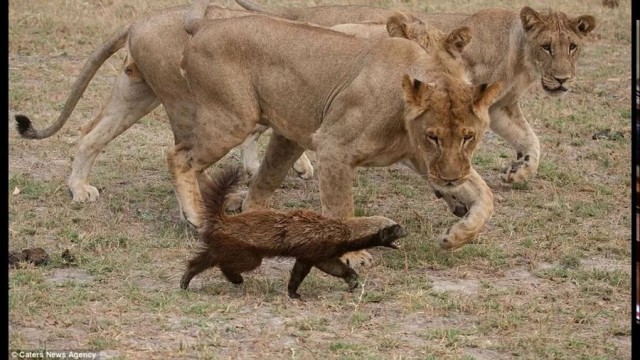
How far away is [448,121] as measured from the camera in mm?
6207

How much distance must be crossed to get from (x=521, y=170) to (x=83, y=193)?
285cm

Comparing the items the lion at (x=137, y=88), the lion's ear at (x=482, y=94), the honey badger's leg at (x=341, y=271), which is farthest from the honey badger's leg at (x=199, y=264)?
the lion at (x=137, y=88)

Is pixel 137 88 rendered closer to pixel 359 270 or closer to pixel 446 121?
pixel 359 270

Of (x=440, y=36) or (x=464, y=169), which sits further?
(x=440, y=36)

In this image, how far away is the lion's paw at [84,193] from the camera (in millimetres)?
7891

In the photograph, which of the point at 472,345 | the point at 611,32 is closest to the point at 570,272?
the point at 472,345

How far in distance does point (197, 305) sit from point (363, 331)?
77 cm

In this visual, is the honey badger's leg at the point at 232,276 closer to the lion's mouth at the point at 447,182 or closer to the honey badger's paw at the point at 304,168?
the lion's mouth at the point at 447,182

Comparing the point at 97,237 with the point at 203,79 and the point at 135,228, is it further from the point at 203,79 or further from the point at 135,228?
the point at 203,79

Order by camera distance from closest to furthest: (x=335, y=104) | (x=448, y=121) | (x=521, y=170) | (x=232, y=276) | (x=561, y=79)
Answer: (x=232, y=276) < (x=448, y=121) < (x=335, y=104) < (x=561, y=79) < (x=521, y=170)

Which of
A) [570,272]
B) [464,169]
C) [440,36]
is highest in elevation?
[440,36]

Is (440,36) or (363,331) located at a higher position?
(440,36)

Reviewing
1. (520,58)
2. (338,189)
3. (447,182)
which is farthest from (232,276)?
(520,58)

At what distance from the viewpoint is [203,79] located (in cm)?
704
